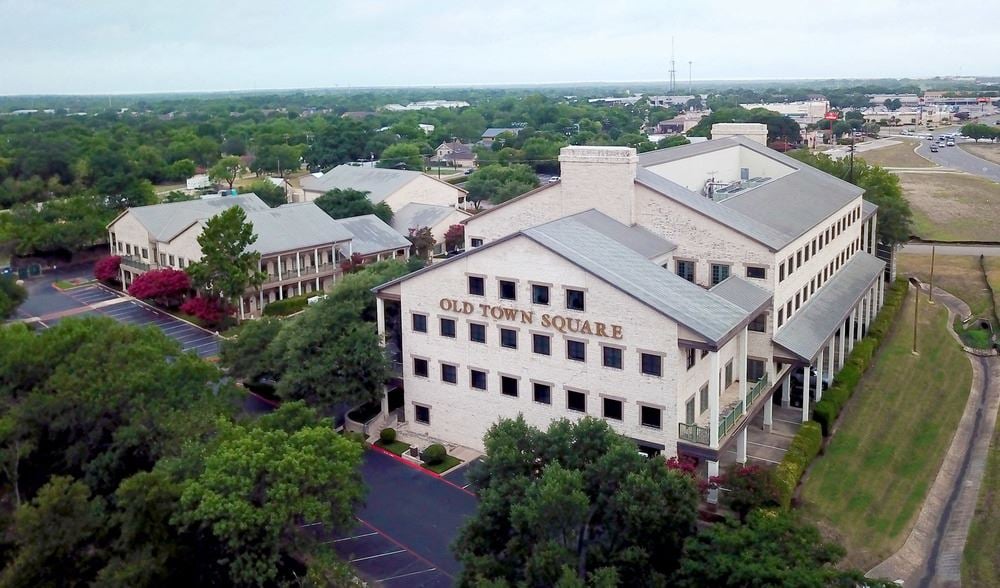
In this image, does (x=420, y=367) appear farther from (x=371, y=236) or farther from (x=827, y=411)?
(x=371, y=236)

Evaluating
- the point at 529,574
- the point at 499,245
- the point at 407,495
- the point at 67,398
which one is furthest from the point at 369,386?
the point at 529,574

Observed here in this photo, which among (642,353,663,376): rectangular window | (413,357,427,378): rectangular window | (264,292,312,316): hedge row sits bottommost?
(264,292,312,316): hedge row

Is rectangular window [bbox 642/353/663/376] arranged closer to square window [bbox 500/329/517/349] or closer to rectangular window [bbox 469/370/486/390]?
square window [bbox 500/329/517/349]

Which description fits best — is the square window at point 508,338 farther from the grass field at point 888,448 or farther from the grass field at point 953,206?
the grass field at point 953,206

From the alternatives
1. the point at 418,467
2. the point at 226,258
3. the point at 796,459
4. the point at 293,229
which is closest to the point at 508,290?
the point at 418,467

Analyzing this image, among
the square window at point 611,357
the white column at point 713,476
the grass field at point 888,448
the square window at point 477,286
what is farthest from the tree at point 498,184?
the white column at point 713,476

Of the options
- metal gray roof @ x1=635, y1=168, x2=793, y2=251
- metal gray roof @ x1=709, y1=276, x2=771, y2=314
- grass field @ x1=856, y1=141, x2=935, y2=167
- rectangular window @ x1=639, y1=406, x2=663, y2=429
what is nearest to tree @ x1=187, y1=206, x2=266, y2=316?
metal gray roof @ x1=635, y1=168, x2=793, y2=251

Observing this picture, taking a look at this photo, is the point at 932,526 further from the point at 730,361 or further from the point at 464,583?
the point at 464,583
